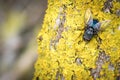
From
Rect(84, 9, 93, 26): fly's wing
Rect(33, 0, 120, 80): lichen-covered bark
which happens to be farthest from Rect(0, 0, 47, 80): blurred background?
Rect(84, 9, 93, 26): fly's wing

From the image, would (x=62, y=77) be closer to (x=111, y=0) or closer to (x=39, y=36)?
(x=39, y=36)

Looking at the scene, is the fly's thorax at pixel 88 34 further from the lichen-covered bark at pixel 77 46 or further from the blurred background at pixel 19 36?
the blurred background at pixel 19 36

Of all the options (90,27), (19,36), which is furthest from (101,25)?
(19,36)

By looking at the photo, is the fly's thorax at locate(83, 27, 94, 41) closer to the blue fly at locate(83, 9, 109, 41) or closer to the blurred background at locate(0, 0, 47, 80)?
the blue fly at locate(83, 9, 109, 41)

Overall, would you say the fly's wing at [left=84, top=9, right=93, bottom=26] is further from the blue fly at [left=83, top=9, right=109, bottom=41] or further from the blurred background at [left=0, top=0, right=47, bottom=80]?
the blurred background at [left=0, top=0, right=47, bottom=80]

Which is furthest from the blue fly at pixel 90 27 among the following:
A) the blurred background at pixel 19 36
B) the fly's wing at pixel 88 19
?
the blurred background at pixel 19 36

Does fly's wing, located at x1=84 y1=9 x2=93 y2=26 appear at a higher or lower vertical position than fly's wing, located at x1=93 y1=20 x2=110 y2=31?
higher
